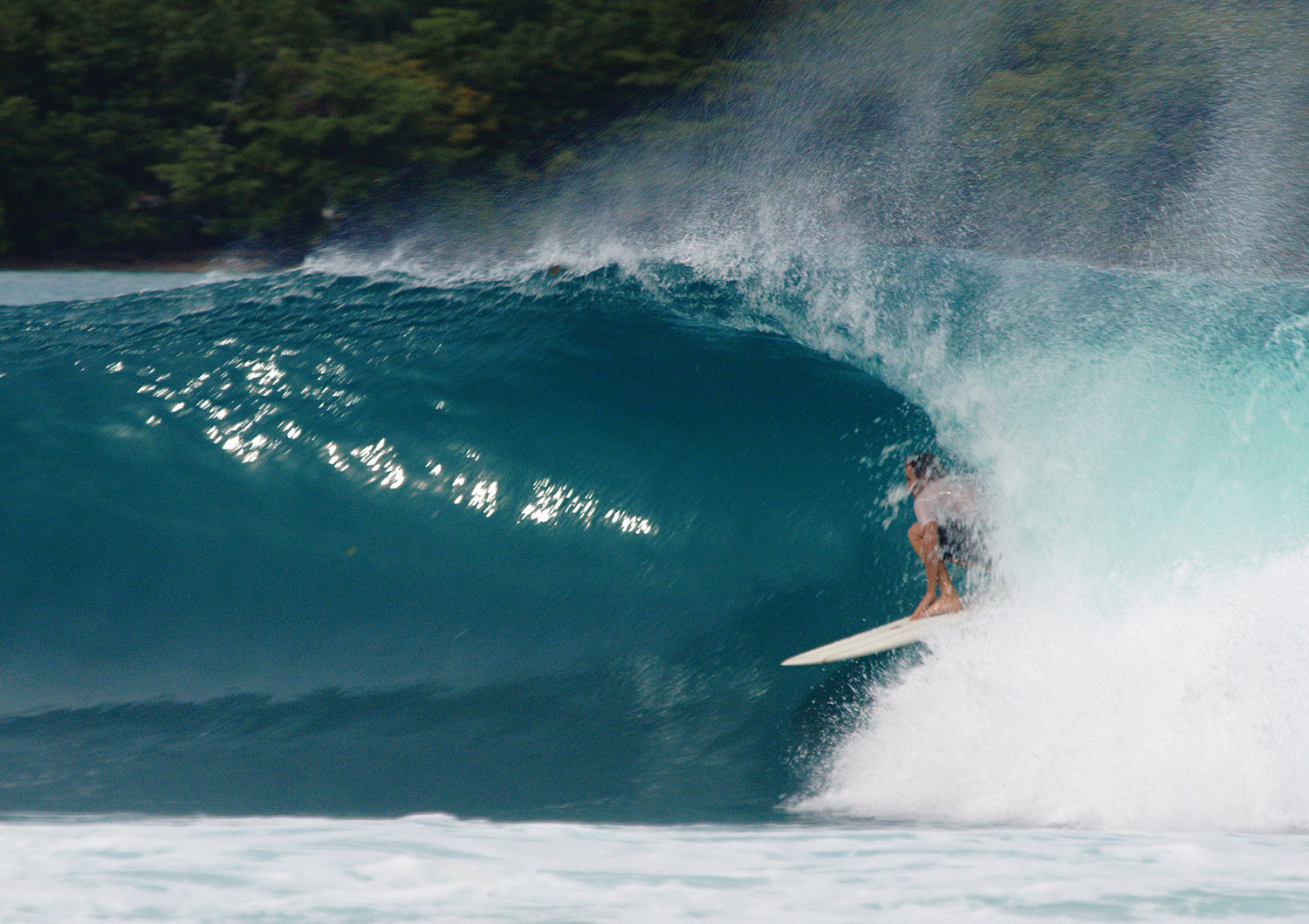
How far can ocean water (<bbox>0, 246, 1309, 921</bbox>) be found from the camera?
2877 mm

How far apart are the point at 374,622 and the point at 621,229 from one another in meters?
5.44

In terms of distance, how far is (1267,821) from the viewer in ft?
10.8

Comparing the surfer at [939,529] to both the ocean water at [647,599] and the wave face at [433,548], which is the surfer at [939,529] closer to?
the ocean water at [647,599]

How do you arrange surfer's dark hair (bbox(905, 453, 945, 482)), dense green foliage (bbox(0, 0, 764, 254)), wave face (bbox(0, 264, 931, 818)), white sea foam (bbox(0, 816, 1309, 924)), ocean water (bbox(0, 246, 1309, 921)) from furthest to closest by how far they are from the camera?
dense green foliage (bbox(0, 0, 764, 254)), surfer's dark hair (bbox(905, 453, 945, 482)), wave face (bbox(0, 264, 931, 818)), ocean water (bbox(0, 246, 1309, 921)), white sea foam (bbox(0, 816, 1309, 924))

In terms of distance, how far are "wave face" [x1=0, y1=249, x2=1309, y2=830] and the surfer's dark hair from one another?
35cm

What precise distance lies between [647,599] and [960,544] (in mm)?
1315

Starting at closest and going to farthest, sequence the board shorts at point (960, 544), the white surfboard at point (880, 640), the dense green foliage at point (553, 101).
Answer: the white surfboard at point (880, 640)
the board shorts at point (960, 544)
the dense green foliage at point (553, 101)

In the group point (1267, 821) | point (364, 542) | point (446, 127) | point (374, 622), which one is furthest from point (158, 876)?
point (446, 127)

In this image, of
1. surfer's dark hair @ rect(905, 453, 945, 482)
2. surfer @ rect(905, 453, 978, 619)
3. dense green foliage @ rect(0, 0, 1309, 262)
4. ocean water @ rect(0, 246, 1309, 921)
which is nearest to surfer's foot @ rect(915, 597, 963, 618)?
surfer @ rect(905, 453, 978, 619)

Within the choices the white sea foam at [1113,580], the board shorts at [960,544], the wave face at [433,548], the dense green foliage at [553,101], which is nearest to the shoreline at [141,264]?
the dense green foliage at [553,101]

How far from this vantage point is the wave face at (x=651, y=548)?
3672 mm

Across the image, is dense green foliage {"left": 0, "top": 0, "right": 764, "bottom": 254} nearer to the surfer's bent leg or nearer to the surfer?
the surfer

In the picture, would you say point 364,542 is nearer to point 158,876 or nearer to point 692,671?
point 692,671

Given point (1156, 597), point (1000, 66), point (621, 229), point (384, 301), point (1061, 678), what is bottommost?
point (1061, 678)
